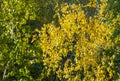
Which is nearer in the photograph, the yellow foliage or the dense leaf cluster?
the yellow foliage

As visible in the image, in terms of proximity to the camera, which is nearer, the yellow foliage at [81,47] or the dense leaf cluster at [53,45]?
the yellow foliage at [81,47]

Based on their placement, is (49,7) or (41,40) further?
(49,7)

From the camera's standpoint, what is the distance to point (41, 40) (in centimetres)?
2419

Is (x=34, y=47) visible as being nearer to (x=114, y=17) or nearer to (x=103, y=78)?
(x=103, y=78)

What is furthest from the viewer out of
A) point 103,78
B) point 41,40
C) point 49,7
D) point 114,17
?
point 49,7

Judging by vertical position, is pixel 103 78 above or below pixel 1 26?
below

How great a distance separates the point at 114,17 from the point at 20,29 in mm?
8669

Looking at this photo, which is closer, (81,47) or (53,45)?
(53,45)

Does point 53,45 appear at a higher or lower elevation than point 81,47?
higher

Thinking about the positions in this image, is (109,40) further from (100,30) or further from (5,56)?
(5,56)

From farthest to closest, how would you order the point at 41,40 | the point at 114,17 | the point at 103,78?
the point at 41,40 < the point at 103,78 < the point at 114,17

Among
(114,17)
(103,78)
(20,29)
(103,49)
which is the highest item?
(114,17)

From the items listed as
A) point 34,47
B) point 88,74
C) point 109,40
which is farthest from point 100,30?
point 34,47

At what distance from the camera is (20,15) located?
24.3m
